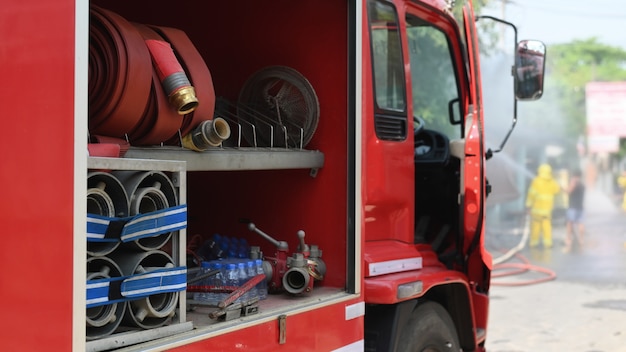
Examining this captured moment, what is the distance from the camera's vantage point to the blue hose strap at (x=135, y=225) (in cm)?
265

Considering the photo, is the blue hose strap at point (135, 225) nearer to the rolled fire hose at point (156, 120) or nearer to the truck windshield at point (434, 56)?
the rolled fire hose at point (156, 120)

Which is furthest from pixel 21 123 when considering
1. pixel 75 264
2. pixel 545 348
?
pixel 545 348

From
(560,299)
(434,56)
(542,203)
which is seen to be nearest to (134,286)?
(434,56)

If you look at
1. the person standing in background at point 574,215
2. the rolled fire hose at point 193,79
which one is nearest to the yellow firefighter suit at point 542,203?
the person standing in background at point 574,215

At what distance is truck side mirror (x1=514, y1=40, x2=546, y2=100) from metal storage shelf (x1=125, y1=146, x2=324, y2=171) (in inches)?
80.0

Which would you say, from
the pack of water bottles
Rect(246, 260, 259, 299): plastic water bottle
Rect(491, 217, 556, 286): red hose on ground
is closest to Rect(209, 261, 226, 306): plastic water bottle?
the pack of water bottles

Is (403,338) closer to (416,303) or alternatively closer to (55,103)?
(416,303)

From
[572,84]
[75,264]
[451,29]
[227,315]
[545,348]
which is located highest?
[572,84]

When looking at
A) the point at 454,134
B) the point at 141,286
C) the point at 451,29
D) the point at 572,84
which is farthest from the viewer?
the point at 572,84

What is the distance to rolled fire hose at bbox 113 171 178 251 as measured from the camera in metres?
2.82

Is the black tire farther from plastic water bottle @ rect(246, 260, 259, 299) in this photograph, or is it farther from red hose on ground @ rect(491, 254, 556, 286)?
red hose on ground @ rect(491, 254, 556, 286)

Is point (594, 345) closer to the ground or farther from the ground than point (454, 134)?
closer to the ground

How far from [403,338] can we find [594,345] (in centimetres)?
554

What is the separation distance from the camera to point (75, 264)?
2365mm
